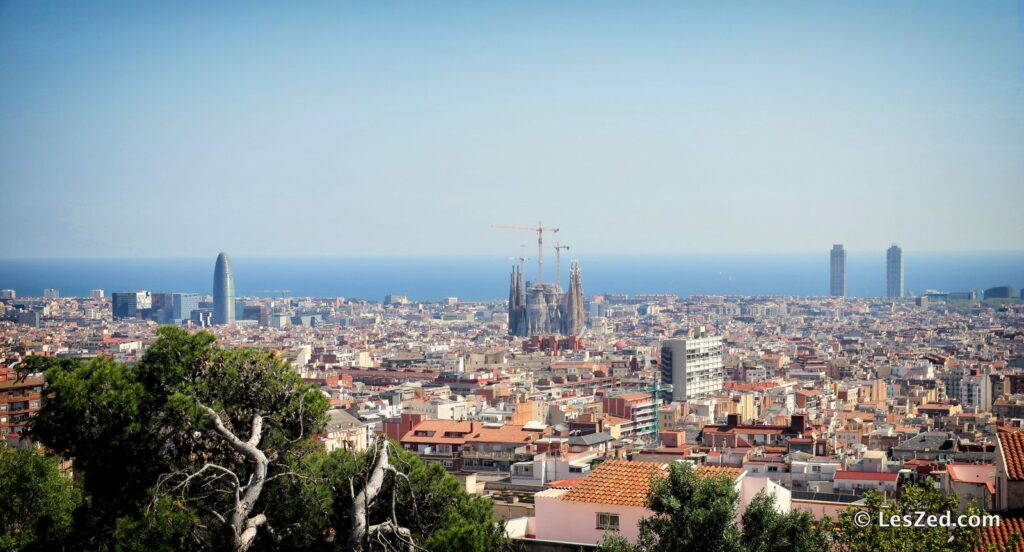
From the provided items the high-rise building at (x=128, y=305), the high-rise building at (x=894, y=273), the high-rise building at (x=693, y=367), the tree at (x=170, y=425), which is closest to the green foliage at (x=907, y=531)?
the tree at (x=170, y=425)

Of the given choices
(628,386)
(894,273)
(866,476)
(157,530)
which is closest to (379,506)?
(157,530)

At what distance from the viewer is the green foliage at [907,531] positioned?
21.4ft

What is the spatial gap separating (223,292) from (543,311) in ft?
112

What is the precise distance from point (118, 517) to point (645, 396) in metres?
39.2

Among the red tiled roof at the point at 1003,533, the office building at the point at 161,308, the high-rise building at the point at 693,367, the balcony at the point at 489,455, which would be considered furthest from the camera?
the office building at the point at 161,308

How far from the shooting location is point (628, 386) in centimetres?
5841

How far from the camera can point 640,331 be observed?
381 feet

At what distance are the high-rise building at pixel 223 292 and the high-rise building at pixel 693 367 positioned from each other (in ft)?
227

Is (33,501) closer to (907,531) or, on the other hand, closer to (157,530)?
(157,530)

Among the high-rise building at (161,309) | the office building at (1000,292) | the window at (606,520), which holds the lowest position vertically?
the high-rise building at (161,309)

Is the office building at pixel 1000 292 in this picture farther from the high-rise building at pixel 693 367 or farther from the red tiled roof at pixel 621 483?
the red tiled roof at pixel 621 483

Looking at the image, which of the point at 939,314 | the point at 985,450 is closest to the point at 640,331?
the point at 939,314

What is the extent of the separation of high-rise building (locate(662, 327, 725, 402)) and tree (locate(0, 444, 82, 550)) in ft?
155

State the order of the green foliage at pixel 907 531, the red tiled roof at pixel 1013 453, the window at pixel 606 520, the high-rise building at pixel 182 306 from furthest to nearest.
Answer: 1. the high-rise building at pixel 182 306
2. the window at pixel 606 520
3. the red tiled roof at pixel 1013 453
4. the green foliage at pixel 907 531
